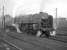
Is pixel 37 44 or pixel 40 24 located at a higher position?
pixel 40 24

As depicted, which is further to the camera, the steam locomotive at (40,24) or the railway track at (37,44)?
the steam locomotive at (40,24)

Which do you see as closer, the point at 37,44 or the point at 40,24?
the point at 37,44

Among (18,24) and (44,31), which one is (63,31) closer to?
(44,31)

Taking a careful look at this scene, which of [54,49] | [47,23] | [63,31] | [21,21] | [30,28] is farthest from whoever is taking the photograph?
[21,21]

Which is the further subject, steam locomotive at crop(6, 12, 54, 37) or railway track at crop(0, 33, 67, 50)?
steam locomotive at crop(6, 12, 54, 37)

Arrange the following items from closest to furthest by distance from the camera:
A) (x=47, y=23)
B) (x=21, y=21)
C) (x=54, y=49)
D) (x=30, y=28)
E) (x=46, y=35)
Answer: (x=54, y=49)
(x=46, y=35)
(x=47, y=23)
(x=30, y=28)
(x=21, y=21)

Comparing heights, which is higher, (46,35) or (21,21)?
(21,21)

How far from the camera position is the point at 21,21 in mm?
23594

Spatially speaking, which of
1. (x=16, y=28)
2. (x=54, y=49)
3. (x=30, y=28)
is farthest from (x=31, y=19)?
(x=54, y=49)

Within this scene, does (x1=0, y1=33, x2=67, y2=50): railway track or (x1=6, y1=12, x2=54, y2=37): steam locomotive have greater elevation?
(x1=6, y1=12, x2=54, y2=37): steam locomotive

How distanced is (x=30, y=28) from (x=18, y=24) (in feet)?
19.3

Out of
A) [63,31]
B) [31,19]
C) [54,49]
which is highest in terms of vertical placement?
[31,19]

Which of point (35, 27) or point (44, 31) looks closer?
point (44, 31)

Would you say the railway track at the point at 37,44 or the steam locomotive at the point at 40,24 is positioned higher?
the steam locomotive at the point at 40,24
